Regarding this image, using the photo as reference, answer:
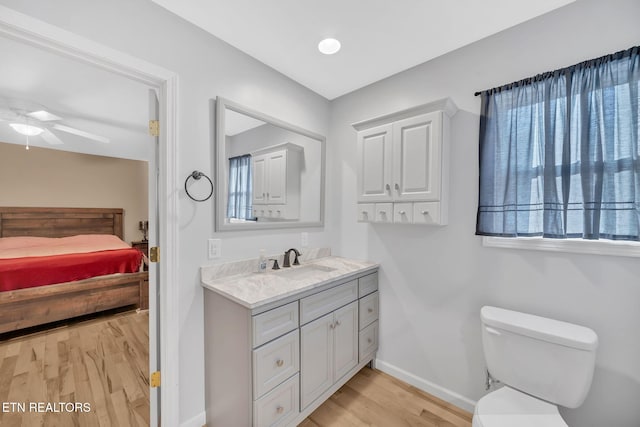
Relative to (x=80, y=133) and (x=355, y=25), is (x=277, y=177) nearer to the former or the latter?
(x=355, y=25)

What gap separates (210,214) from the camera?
162 cm

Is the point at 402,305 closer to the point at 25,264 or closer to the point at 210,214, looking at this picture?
the point at 210,214

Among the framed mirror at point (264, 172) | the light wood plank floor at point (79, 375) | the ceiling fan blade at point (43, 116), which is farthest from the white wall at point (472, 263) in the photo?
the ceiling fan blade at point (43, 116)

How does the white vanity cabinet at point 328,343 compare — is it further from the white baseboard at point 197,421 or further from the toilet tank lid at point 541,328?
the toilet tank lid at point 541,328

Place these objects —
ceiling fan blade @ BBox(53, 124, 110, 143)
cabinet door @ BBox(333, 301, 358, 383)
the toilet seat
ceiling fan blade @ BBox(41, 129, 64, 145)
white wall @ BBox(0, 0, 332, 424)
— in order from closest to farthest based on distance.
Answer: the toilet seat
white wall @ BBox(0, 0, 332, 424)
cabinet door @ BBox(333, 301, 358, 383)
ceiling fan blade @ BBox(53, 124, 110, 143)
ceiling fan blade @ BBox(41, 129, 64, 145)

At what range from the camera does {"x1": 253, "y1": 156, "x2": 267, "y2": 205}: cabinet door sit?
1904mm

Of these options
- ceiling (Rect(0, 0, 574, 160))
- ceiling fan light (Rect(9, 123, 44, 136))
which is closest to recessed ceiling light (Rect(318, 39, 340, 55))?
ceiling (Rect(0, 0, 574, 160))

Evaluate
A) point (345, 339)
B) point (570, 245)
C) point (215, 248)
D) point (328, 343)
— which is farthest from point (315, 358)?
point (570, 245)

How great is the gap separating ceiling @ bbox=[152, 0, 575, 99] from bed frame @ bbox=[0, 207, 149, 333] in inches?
128

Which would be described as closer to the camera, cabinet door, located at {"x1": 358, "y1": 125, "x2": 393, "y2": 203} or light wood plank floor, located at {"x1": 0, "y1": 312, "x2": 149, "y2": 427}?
light wood plank floor, located at {"x1": 0, "y1": 312, "x2": 149, "y2": 427}

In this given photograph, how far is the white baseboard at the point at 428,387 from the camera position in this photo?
1.70m

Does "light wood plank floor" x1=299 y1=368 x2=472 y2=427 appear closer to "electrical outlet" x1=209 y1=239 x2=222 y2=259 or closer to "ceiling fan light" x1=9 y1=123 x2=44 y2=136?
"electrical outlet" x1=209 y1=239 x2=222 y2=259

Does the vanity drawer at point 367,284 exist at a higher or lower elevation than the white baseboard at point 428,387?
higher

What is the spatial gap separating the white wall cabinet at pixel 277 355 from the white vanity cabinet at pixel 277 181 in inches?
29.0
